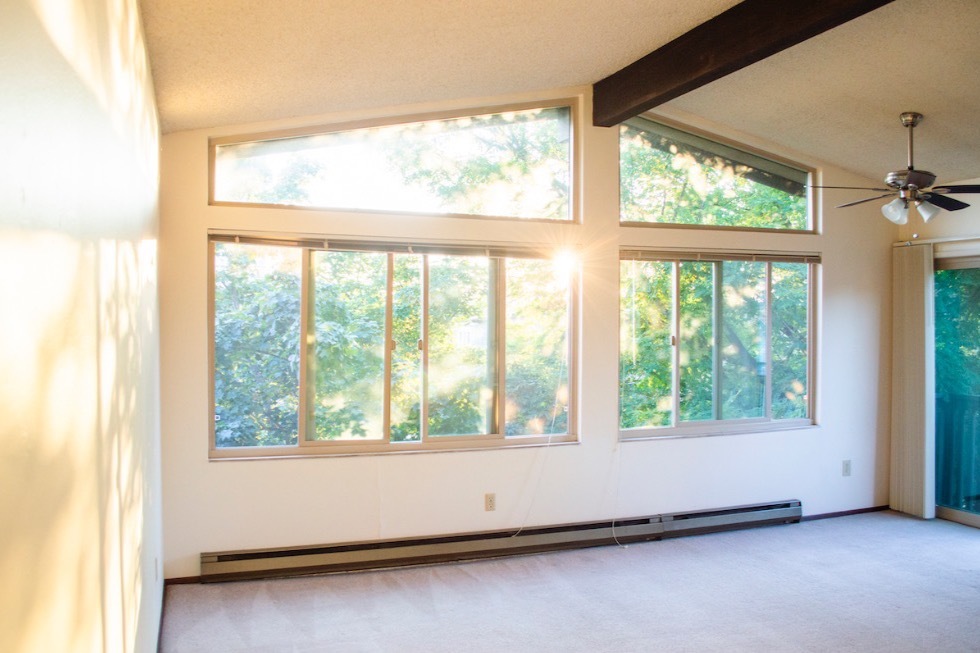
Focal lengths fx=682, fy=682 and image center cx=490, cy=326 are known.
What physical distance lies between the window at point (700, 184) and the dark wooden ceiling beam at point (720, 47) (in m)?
0.52

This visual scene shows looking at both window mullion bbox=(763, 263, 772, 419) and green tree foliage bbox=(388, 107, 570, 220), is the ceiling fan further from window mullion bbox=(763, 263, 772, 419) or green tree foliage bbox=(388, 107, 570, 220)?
green tree foliage bbox=(388, 107, 570, 220)

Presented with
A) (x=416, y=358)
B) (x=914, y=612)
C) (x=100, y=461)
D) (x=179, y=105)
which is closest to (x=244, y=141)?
(x=179, y=105)

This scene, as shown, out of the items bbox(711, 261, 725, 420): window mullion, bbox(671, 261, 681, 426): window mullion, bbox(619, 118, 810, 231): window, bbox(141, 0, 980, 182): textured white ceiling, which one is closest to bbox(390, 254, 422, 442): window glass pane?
bbox(141, 0, 980, 182): textured white ceiling

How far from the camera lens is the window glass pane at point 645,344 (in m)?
4.94

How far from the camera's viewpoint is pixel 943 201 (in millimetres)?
3918

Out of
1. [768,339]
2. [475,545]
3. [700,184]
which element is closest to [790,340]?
[768,339]

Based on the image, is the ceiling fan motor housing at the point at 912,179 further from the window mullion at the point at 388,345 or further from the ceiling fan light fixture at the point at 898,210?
the window mullion at the point at 388,345

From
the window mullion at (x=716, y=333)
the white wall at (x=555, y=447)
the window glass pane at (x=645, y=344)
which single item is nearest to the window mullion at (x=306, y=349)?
the white wall at (x=555, y=447)

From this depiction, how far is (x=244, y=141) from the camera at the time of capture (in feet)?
13.4

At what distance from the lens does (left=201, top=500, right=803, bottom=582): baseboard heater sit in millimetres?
4043

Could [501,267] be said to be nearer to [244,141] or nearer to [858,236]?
[244,141]

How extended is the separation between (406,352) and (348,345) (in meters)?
0.37

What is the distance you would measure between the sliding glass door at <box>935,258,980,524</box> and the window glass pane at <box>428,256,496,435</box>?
376 centimetres

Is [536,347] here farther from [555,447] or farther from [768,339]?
[768,339]
